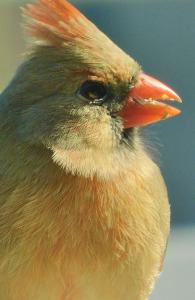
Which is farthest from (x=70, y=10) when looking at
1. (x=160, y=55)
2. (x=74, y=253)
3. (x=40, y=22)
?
(x=160, y=55)

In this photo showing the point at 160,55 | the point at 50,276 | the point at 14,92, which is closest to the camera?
the point at 50,276

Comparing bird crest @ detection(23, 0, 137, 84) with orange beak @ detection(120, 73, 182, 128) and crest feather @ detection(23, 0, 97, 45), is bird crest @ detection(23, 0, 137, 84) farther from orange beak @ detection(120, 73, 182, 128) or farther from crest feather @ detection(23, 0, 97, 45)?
orange beak @ detection(120, 73, 182, 128)

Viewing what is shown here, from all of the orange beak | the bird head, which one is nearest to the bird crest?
the bird head

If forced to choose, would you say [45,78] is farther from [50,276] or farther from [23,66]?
[50,276]

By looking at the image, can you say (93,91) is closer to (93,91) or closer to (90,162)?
(93,91)

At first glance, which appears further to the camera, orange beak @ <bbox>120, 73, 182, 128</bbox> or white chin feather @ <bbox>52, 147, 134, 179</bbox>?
orange beak @ <bbox>120, 73, 182, 128</bbox>

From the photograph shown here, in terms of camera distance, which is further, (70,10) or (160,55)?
(160,55)

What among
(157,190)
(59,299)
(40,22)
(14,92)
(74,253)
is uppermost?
(40,22)
